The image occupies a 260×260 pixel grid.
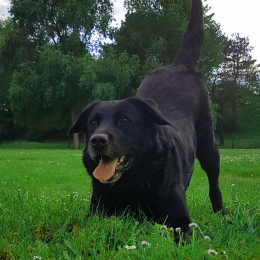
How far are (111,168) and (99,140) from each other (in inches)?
12.0

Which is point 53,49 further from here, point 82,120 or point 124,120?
point 124,120

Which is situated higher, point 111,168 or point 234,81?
point 234,81

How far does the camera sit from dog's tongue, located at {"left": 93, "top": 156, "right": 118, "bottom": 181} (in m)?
2.79

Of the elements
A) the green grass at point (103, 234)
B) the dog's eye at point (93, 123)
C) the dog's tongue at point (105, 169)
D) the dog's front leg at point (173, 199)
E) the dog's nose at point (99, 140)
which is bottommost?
the green grass at point (103, 234)

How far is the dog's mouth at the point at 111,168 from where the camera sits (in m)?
2.80

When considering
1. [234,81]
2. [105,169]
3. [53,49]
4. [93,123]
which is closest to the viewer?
[105,169]

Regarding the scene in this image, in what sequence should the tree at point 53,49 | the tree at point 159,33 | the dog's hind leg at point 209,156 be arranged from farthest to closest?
the tree at point 159,33 → the tree at point 53,49 → the dog's hind leg at point 209,156

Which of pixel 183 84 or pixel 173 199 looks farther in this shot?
pixel 183 84

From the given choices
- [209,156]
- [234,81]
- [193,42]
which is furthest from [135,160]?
[234,81]

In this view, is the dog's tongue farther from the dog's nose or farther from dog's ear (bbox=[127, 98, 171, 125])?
dog's ear (bbox=[127, 98, 171, 125])

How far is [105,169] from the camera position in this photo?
9.36 feet

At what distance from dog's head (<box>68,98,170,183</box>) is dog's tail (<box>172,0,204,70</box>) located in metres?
1.97

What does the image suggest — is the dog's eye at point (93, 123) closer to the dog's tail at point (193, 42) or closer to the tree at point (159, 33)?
the dog's tail at point (193, 42)

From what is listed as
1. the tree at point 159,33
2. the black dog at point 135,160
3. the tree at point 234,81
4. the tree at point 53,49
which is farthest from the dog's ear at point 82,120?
the tree at point 234,81
